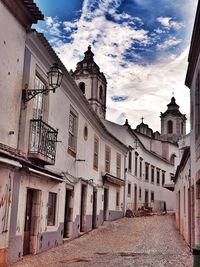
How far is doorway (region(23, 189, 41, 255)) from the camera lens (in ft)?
36.8

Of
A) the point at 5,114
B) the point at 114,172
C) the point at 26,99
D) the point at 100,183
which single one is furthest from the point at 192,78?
the point at 114,172

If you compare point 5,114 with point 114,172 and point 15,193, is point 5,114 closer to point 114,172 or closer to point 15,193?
point 15,193

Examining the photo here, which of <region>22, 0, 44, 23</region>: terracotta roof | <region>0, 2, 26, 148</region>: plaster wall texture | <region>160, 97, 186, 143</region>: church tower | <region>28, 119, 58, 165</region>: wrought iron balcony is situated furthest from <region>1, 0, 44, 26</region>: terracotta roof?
<region>160, 97, 186, 143</region>: church tower

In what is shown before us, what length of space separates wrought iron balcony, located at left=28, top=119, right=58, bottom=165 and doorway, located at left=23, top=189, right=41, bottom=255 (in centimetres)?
103

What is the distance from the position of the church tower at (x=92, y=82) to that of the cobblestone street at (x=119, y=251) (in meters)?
27.7

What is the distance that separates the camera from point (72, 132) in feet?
52.6

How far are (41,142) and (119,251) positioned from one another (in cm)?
445

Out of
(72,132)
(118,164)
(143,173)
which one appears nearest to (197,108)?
(72,132)

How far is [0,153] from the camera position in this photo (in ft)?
27.7

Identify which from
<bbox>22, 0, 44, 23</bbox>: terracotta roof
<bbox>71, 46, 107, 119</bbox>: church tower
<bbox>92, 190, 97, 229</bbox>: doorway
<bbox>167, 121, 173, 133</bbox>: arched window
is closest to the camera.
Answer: <bbox>22, 0, 44, 23</bbox>: terracotta roof

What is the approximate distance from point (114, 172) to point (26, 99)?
1643cm

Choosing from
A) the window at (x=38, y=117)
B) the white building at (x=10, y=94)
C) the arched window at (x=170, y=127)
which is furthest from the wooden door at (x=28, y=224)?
the arched window at (x=170, y=127)

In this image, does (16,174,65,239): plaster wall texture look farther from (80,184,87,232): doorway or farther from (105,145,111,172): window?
(105,145,111,172): window

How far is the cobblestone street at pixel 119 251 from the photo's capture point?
33.9 ft
